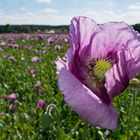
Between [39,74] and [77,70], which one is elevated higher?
[77,70]

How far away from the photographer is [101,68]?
2.71 feet

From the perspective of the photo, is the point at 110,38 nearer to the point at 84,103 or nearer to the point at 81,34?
the point at 81,34

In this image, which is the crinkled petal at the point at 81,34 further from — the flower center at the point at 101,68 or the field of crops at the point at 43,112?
the field of crops at the point at 43,112

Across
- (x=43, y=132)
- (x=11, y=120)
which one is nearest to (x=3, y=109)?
(x=11, y=120)

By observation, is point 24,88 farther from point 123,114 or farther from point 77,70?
point 77,70

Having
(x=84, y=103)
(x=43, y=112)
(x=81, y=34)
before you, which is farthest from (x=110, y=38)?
(x=43, y=112)

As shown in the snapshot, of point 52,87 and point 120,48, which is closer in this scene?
point 120,48

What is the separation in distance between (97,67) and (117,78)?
7cm

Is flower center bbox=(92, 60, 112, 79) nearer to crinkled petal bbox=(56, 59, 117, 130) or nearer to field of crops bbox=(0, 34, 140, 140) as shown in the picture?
crinkled petal bbox=(56, 59, 117, 130)

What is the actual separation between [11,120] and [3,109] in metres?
0.47

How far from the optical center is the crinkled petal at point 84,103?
723mm

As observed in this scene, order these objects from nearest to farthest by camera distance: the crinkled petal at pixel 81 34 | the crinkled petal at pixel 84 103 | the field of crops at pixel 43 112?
the crinkled petal at pixel 84 103 → the crinkled petal at pixel 81 34 → the field of crops at pixel 43 112

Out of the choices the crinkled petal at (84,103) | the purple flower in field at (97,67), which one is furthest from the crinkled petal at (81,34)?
the crinkled petal at (84,103)

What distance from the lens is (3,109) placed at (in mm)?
4574
